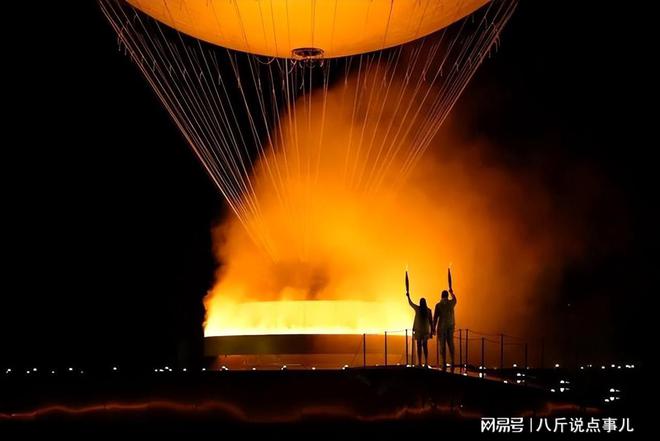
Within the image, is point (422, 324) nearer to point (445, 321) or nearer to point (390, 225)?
point (445, 321)

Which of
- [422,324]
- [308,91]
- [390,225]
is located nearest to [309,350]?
[422,324]

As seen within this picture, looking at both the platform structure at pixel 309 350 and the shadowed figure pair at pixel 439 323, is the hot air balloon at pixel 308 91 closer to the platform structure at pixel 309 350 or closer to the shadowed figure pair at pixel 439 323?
the platform structure at pixel 309 350

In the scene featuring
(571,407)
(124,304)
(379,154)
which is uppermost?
(379,154)

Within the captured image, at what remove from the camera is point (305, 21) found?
1705cm

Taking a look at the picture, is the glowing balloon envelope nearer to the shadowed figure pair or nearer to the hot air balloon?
the hot air balloon

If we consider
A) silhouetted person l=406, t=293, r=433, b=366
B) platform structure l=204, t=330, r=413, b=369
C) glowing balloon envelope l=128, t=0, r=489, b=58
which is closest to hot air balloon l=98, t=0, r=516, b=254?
glowing balloon envelope l=128, t=0, r=489, b=58

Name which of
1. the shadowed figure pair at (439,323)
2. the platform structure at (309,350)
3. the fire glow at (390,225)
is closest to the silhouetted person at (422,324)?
the shadowed figure pair at (439,323)

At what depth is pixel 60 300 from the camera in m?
26.6

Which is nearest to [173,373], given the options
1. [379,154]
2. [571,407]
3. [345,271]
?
[345,271]

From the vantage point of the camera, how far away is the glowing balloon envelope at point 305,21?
16.6 metres

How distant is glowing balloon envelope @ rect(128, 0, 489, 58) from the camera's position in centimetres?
1661

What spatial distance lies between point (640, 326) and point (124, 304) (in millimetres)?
14155

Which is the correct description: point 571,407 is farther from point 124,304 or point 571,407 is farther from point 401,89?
point 124,304

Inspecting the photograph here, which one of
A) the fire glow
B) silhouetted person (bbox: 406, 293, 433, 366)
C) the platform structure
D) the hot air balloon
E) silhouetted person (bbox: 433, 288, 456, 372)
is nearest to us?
silhouetted person (bbox: 433, 288, 456, 372)
